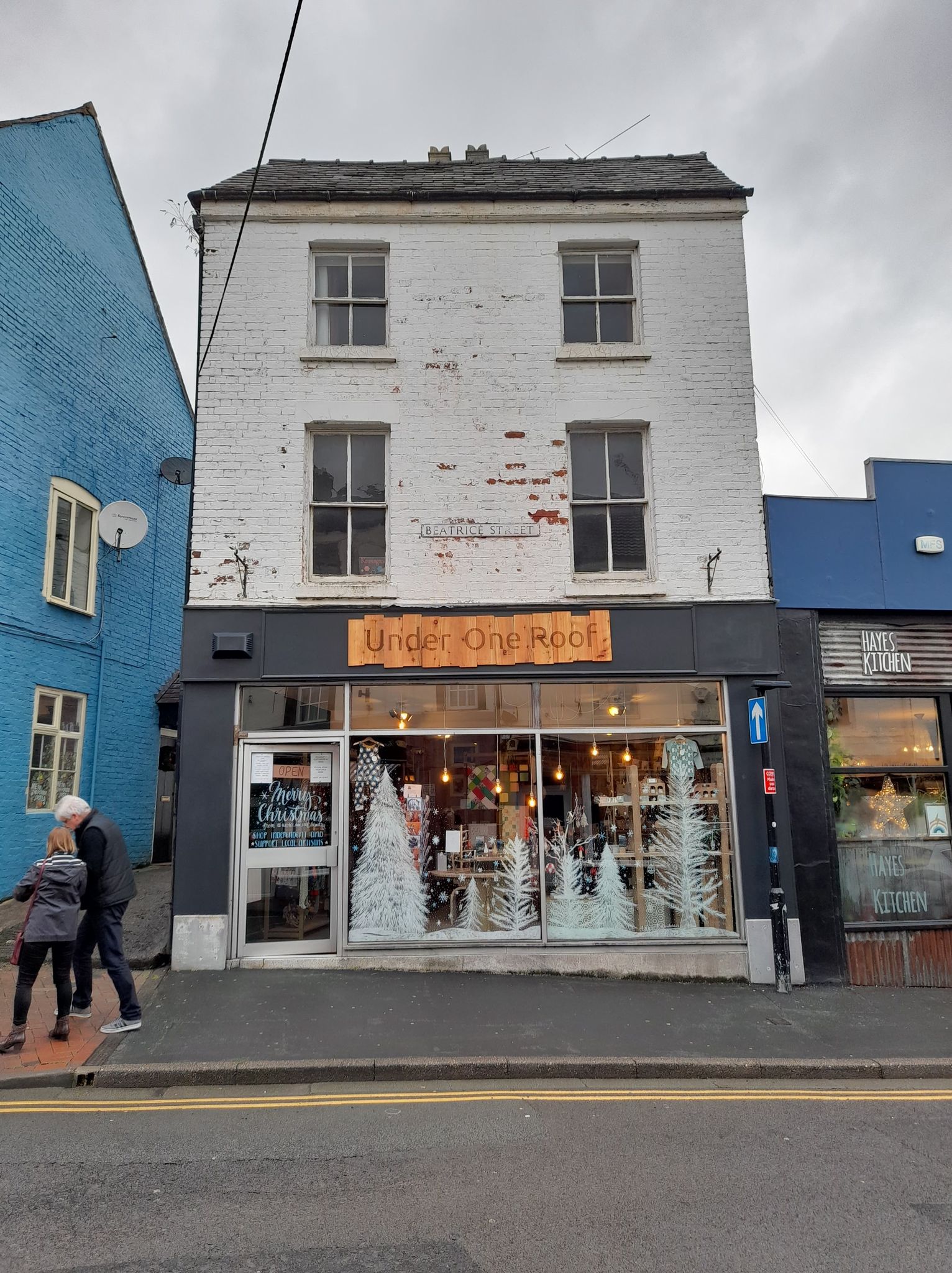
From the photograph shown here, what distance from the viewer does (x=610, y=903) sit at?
961 cm

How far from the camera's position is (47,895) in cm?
680

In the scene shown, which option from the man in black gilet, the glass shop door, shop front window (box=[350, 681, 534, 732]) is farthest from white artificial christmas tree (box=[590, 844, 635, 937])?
the man in black gilet

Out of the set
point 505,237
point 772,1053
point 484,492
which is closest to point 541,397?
point 484,492

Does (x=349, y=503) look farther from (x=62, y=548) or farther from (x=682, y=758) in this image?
(x=62, y=548)

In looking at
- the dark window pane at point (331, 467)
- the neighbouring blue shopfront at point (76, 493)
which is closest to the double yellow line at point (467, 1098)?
the dark window pane at point (331, 467)

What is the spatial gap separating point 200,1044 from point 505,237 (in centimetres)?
929

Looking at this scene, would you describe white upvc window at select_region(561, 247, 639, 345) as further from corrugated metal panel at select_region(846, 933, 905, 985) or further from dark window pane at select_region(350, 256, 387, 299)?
corrugated metal panel at select_region(846, 933, 905, 985)

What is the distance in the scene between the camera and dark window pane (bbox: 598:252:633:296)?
1081 centimetres

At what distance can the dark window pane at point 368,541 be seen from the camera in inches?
397

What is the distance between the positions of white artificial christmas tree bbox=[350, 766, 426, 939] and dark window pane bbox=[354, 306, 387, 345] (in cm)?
A: 521

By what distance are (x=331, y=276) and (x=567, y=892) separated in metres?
7.88

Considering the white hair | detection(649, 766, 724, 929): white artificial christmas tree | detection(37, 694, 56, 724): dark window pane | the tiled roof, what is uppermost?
the tiled roof

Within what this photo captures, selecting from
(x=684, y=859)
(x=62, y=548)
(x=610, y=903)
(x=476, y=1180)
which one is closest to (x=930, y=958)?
(x=684, y=859)

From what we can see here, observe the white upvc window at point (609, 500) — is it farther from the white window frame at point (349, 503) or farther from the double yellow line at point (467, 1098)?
the double yellow line at point (467, 1098)
